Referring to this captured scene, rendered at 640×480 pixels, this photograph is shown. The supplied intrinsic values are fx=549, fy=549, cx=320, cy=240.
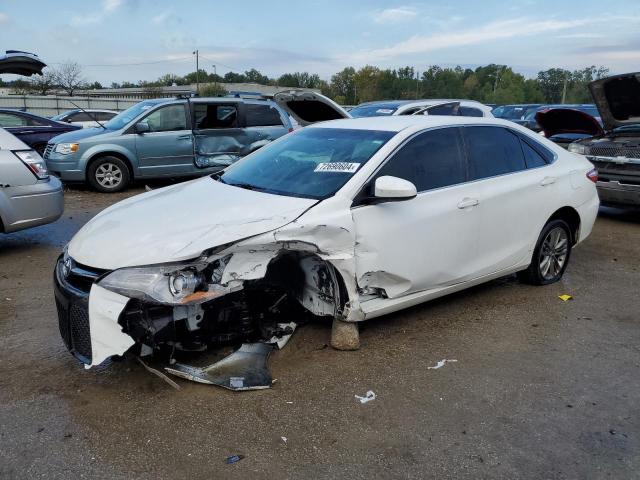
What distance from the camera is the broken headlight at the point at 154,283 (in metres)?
3.04

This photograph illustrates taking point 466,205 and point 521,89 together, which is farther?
point 521,89

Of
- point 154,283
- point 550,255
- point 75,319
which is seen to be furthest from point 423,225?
point 75,319

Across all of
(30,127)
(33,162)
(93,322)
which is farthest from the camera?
(30,127)

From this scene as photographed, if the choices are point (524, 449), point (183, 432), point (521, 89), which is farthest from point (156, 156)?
point (521, 89)

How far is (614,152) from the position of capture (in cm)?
830

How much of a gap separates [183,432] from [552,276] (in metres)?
3.92

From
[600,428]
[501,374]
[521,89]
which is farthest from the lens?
[521,89]

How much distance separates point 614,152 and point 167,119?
767 centimetres

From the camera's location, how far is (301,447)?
2818 millimetres

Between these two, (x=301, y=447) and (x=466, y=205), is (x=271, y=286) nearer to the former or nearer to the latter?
(x=301, y=447)

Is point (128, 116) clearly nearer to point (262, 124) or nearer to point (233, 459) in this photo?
point (262, 124)

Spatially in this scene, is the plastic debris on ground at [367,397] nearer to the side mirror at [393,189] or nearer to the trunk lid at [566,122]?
the side mirror at [393,189]

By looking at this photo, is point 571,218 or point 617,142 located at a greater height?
point 617,142

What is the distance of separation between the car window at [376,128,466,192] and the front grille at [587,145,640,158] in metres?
4.99
